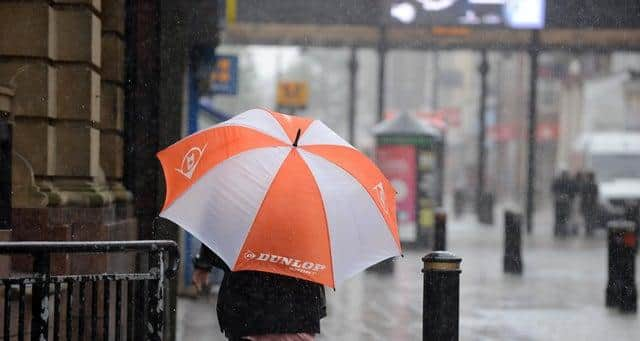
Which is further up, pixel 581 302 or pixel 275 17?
pixel 275 17

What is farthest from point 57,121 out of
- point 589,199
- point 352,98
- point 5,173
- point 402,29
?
point 352,98

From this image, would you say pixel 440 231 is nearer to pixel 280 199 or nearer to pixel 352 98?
pixel 280 199

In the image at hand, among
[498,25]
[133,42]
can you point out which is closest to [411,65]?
[498,25]

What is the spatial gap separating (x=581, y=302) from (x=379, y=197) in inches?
353

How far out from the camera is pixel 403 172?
74.3ft

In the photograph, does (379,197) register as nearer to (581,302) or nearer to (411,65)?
(581,302)

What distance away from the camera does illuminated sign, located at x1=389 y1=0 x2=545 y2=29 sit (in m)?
23.6

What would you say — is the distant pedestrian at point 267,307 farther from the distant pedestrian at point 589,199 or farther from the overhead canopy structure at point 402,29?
the distant pedestrian at point 589,199

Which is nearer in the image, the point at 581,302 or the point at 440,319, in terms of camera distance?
the point at 440,319

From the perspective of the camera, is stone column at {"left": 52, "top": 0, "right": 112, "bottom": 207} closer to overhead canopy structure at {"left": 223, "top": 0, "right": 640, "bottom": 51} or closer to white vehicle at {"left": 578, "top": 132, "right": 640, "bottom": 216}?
overhead canopy structure at {"left": 223, "top": 0, "right": 640, "bottom": 51}

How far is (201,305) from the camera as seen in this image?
1255 centimetres

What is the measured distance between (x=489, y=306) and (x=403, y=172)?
1010 centimetres

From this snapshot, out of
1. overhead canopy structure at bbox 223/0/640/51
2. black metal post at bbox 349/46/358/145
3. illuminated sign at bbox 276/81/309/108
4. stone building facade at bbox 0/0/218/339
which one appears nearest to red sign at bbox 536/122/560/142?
black metal post at bbox 349/46/358/145

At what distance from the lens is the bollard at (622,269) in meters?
12.5
